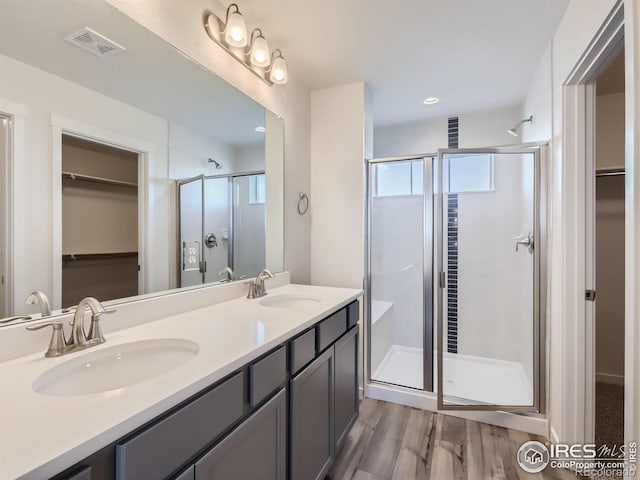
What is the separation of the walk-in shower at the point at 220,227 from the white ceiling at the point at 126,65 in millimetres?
274

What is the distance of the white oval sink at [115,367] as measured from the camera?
2.71ft

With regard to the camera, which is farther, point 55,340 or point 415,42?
point 415,42

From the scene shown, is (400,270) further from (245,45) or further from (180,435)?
(180,435)

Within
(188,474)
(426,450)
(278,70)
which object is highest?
(278,70)

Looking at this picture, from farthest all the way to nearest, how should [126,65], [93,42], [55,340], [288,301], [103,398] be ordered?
[288,301]
[126,65]
[93,42]
[55,340]
[103,398]

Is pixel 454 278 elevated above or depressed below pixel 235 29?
below

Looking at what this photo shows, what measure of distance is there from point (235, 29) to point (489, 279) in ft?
8.03

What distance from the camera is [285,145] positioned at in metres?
2.20

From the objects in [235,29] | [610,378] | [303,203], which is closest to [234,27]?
[235,29]

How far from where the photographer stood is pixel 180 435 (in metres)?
0.72

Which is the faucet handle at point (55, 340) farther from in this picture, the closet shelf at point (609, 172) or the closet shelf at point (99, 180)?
the closet shelf at point (609, 172)

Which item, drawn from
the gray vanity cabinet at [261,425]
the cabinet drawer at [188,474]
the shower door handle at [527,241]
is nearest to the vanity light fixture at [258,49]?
the gray vanity cabinet at [261,425]

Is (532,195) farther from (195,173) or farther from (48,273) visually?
(48,273)

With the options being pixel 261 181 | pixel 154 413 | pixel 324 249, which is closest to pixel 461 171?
pixel 324 249
